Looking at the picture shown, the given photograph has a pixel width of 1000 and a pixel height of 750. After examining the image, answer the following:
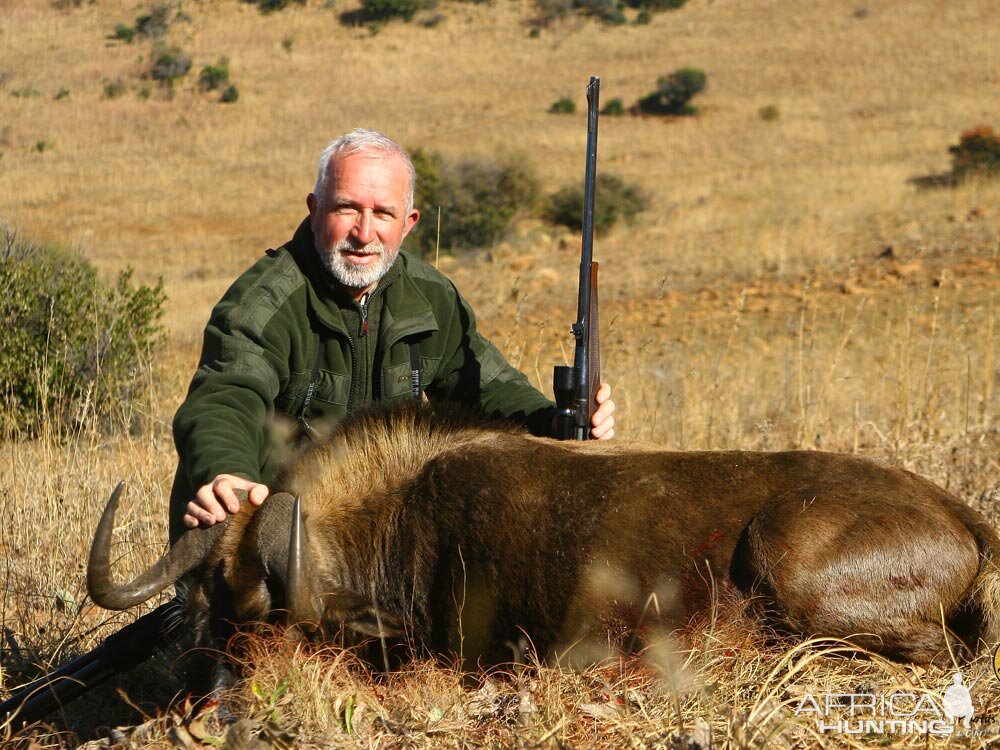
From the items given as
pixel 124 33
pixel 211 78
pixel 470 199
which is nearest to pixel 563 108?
pixel 211 78

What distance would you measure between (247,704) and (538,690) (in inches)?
33.9

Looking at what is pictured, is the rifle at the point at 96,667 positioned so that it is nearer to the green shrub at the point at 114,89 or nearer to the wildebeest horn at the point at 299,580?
the wildebeest horn at the point at 299,580

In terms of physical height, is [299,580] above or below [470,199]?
below

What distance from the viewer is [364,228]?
13.2 ft

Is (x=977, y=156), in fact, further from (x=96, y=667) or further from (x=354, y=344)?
(x=96, y=667)

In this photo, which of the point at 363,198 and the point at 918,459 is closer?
the point at 363,198

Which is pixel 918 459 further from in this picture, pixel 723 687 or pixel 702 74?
pixel 702 74

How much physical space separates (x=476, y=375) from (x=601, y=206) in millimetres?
16504

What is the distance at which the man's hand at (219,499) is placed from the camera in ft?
10.4

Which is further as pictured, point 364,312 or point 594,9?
point 594,9

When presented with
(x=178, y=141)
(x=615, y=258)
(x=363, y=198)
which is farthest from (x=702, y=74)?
(x=363, y=198)

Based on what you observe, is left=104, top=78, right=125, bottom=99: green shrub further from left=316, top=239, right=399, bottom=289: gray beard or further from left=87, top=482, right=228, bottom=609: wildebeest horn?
left=87, top=482, right=228, bottom=609: wildebeest horn

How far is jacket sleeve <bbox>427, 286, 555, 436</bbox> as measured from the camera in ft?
14.6

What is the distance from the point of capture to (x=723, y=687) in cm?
301
